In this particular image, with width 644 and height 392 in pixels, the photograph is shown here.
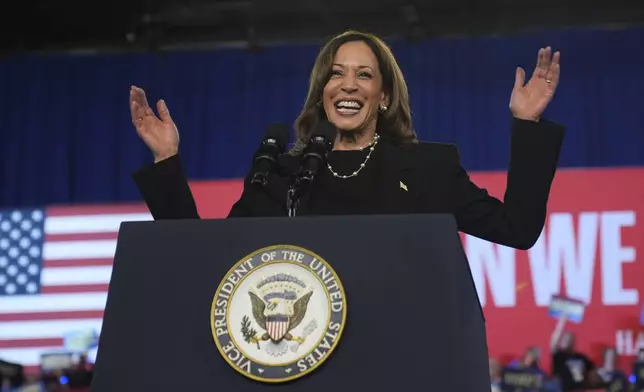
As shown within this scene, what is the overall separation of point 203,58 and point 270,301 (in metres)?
8.79

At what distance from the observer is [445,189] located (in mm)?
1463

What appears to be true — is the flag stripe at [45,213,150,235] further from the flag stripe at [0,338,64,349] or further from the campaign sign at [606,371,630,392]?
the campaign sign at [606,371,630,392]

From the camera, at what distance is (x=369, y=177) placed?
1.48 m

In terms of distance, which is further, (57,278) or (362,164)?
(57,278)

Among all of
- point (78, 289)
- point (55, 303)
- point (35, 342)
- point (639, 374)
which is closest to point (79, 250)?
point (78, 289)

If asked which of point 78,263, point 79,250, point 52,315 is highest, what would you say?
point 79,250

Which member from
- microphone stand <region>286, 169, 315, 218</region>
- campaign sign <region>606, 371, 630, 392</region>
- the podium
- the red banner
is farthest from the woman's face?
the red banner

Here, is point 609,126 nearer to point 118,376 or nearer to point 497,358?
point 497,358

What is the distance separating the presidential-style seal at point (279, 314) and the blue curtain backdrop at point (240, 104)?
7.92m

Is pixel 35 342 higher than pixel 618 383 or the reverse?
higher

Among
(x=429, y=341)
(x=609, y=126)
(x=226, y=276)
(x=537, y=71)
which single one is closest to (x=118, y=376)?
→ (x=226, y=276)

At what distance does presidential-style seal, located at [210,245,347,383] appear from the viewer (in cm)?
98

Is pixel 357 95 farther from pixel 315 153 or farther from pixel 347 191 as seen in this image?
pixel 315 153

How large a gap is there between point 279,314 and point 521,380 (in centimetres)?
540
